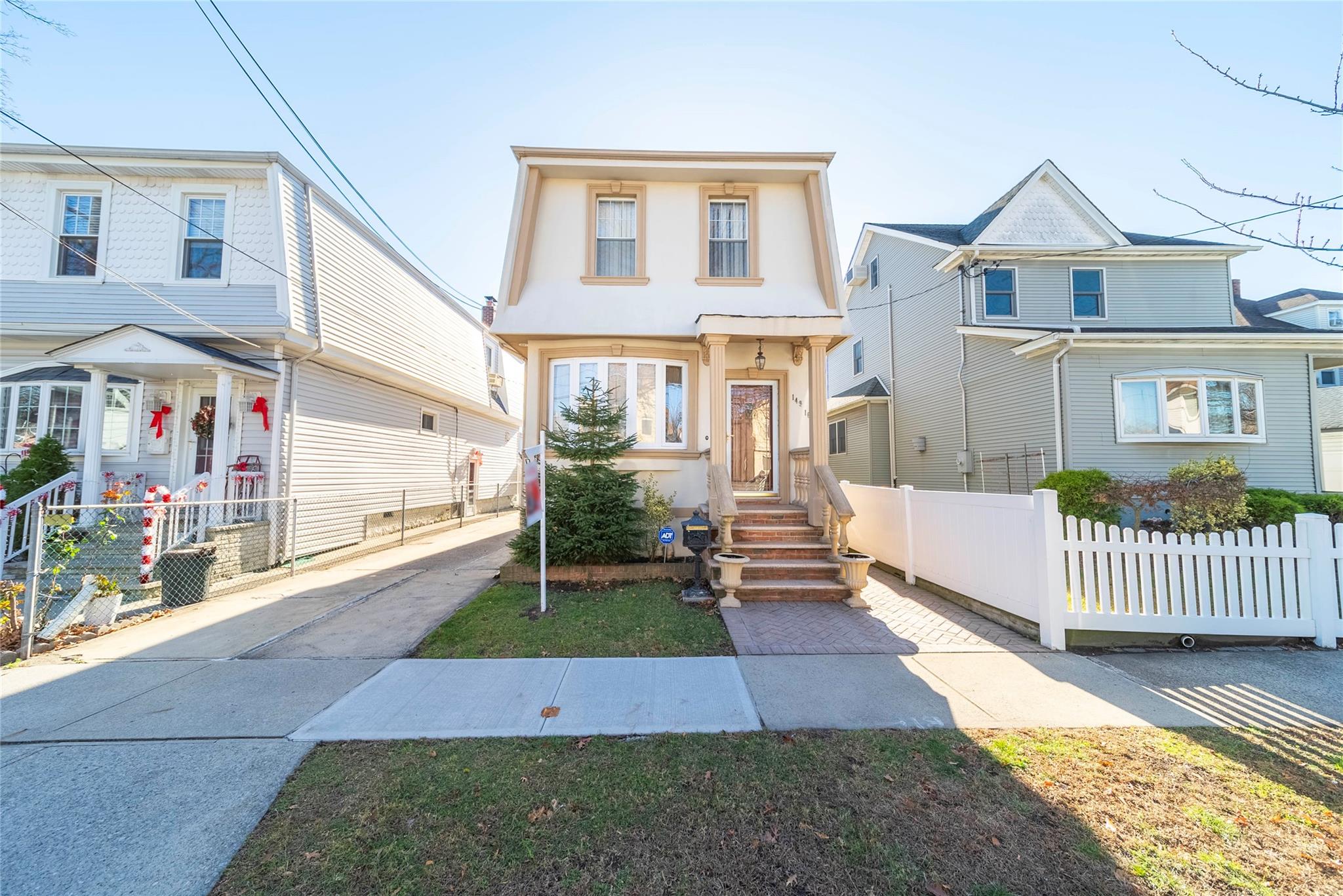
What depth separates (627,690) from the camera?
4.13 m

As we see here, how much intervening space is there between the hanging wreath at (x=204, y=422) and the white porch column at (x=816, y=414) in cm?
1068

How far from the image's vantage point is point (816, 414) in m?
8.19

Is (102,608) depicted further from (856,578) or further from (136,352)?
(856,578)

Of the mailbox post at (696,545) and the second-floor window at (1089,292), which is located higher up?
the second-floor window at (1089,292)

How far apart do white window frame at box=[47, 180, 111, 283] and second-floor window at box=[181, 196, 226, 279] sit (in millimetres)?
1383

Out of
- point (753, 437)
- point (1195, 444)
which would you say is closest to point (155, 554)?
point (753, 437)

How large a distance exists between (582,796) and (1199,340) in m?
15.8

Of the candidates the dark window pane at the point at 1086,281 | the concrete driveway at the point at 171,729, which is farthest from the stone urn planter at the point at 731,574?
the dark window pane at the point at 1086,281

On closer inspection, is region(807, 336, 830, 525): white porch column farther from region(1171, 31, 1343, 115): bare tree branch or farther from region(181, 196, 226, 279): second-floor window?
region(181, 196, 226, 279): second-floor window

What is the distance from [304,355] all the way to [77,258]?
15.0 ft

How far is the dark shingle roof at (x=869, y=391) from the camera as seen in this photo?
17.6 m

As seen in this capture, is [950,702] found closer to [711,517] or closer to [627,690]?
[627,690]

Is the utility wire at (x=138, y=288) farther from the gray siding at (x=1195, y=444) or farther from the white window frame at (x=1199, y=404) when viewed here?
the white window frame at (x=1199, y=404)

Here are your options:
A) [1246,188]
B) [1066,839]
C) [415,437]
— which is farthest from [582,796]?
[415,437]
